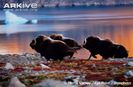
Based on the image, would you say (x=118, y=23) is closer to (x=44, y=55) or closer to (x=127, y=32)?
(x=127, y=32)

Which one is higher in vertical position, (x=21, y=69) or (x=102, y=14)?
(x=102, y=14)

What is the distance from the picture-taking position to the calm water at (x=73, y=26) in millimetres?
2855

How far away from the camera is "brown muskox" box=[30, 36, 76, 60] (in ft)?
9.61

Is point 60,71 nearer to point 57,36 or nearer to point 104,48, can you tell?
point 57,36

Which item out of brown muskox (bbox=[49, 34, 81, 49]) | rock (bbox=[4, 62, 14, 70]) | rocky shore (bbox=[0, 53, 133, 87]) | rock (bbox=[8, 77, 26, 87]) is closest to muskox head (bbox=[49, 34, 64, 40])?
brown muskox (bbox=[49, 34, 81, 49])

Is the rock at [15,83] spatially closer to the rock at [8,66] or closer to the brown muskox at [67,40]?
the rock at [8,66]

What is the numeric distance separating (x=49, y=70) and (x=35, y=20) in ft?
1.08

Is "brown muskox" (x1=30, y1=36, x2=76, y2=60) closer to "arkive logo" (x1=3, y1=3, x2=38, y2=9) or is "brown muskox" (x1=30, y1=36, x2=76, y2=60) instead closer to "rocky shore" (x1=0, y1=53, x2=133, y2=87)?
"rocky shore" (x1=0, y1=53, x2=133, y2=87)

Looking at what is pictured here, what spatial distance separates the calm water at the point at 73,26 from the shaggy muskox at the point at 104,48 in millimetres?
38

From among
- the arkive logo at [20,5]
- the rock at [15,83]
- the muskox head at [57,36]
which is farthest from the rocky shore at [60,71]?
the arkive logo at [20,5]

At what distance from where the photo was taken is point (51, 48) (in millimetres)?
2998

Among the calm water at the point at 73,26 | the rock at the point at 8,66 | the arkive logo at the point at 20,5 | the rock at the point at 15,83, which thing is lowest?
the rock at the point at 15,83

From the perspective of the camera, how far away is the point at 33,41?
9.54ft

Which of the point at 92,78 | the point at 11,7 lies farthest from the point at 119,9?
the point at 11,7
